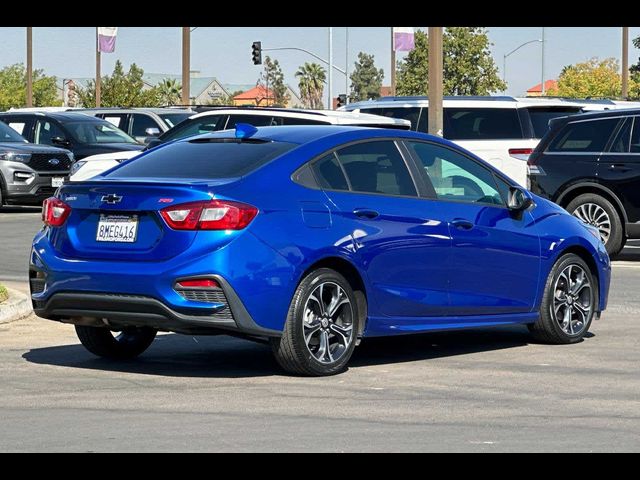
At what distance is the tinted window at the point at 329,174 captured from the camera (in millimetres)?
9227

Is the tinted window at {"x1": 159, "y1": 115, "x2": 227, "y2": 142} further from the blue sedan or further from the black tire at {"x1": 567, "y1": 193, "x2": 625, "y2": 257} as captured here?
the blue sedan

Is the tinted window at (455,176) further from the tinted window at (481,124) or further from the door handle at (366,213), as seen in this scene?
the tinted window at (481,124)

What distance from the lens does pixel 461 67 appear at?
9875cm

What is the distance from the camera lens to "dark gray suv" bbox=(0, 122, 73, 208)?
84.0 ft

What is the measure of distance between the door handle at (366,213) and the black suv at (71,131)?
18508 mm

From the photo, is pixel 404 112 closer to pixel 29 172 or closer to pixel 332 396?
pixel 29 172

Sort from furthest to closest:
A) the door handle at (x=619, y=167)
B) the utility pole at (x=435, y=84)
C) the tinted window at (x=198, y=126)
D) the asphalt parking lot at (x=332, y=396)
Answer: the utility pole at (x=435, y=84) → the tinted window at (x=198, y=126) → the door handle at (x=619, y=167) → the asphalt parking lot at (x=332, y=396)

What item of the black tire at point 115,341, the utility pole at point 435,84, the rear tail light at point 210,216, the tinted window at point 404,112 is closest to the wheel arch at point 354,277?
the rear tail light at point 210,216

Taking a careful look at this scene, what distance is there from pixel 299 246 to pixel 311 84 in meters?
154

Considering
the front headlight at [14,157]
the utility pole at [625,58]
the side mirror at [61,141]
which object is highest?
the utility pole at [625,58]

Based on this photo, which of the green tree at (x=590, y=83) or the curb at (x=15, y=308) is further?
the green tree at (x=590, y=83)

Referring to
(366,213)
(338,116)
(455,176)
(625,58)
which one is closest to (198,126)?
(338,116)

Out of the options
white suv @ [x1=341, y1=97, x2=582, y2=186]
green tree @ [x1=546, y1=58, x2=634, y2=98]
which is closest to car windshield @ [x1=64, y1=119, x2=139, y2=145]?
white suv @ [x1=341, y1=97, x2=582, y2=186]
